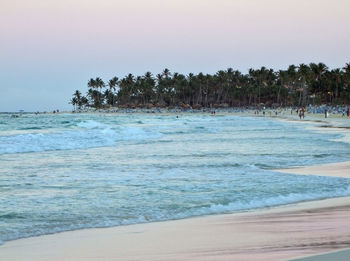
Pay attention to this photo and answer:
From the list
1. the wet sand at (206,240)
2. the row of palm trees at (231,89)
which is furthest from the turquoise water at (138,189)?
the row of palm trees at (231,89)

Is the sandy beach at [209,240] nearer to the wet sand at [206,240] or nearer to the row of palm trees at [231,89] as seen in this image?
the wet sand at [206,240]

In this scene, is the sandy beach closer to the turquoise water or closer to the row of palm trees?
the turquoise water

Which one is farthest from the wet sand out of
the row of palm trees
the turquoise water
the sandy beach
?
the row of palm trees

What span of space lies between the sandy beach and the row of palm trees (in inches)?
3796

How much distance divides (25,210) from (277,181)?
5.40 meters

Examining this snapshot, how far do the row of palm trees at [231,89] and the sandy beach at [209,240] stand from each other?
316ft

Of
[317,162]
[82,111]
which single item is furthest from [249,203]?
[82,111]

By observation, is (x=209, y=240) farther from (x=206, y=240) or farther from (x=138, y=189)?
(x=138, y=189)

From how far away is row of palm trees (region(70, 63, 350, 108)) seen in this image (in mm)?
111562

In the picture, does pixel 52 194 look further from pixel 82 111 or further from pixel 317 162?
pixel 82 111

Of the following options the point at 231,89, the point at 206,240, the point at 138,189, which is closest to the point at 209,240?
the point at 206,240

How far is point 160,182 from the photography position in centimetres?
1055

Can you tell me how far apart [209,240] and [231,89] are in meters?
151

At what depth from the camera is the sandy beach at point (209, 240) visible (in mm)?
4691
